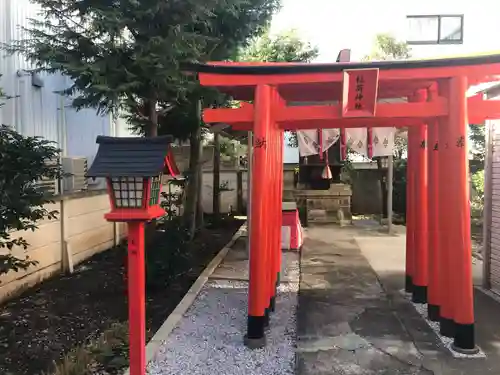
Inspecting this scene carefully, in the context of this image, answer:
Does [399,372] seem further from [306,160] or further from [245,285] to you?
[306,160]

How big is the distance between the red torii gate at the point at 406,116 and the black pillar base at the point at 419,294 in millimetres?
706

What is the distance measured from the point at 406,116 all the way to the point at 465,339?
2.64 meters

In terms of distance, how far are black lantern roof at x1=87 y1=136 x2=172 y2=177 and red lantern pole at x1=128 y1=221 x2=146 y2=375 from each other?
458mm

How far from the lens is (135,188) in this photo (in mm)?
3486

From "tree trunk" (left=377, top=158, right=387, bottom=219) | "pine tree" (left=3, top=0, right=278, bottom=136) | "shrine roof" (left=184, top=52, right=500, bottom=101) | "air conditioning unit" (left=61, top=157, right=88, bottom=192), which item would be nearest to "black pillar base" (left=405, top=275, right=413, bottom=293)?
"shrine roof" (left=184, top=52, right=500, bottom=101)

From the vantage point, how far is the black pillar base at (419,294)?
6660 millimetres

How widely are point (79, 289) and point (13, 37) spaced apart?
179 inches

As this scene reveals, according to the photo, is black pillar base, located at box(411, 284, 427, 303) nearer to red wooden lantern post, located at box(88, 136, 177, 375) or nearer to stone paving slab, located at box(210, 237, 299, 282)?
stone paving slab, located at box(210, 237, 299, 282)

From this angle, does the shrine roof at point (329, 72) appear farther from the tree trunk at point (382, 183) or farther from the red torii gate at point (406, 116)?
the tree trunk at point (382, 183)

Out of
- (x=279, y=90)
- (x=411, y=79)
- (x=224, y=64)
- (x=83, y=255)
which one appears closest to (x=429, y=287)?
(x=411, y=79)

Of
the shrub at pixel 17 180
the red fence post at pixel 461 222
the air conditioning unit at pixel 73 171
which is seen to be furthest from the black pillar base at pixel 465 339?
the air conditioning unit at pixel 73 171

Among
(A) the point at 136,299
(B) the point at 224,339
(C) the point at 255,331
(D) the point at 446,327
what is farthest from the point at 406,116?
(A) the point at 136,299

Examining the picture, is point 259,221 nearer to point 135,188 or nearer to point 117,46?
point 135,188

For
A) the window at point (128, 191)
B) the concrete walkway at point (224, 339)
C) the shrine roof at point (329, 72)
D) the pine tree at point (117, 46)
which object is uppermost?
the pine tree at point (117, 46)
